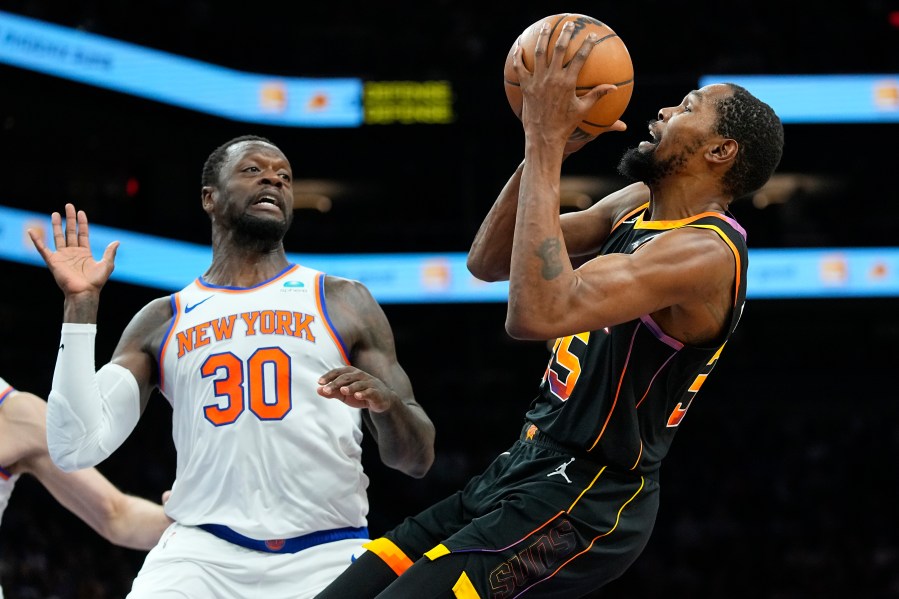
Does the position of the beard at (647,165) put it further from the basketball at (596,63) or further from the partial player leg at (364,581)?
the partial player leg at (364,581)

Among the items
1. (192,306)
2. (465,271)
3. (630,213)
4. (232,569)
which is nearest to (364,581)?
(232,569)

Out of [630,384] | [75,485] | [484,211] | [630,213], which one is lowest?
[630,384]

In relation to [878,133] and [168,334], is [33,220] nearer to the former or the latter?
[168,334]

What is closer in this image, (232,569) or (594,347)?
(594,347)

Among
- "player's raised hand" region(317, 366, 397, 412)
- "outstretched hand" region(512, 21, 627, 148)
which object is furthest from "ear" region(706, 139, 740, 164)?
"player's raised hand" region(317, 366, 397, 412)

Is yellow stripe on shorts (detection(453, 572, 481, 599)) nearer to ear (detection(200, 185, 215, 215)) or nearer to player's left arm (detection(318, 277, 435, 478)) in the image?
player's left arm (detection(318, 277, 435, 478))

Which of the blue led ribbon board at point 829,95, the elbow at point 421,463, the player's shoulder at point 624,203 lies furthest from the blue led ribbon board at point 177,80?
the player's shoulder at point 624,203

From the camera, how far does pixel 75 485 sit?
493cm

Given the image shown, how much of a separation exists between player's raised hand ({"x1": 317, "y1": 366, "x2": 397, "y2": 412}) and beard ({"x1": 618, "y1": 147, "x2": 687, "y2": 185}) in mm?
1084

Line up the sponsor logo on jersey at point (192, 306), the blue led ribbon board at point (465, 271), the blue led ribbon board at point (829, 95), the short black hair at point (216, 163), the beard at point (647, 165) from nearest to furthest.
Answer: the beard at point (647, 165)
the sponsor logo on jersey at point (192, 306)
the short black hair at point (216, 163)
the blue led ribbon board at point (465, 271)
the blue led ribbon board at point (829, 95)

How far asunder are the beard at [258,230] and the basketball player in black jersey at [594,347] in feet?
5.01

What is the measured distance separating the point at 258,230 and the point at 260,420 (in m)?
0.84

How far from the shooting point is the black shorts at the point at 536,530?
129 inches

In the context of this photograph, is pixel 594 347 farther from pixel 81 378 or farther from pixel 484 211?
pixel 484 211
